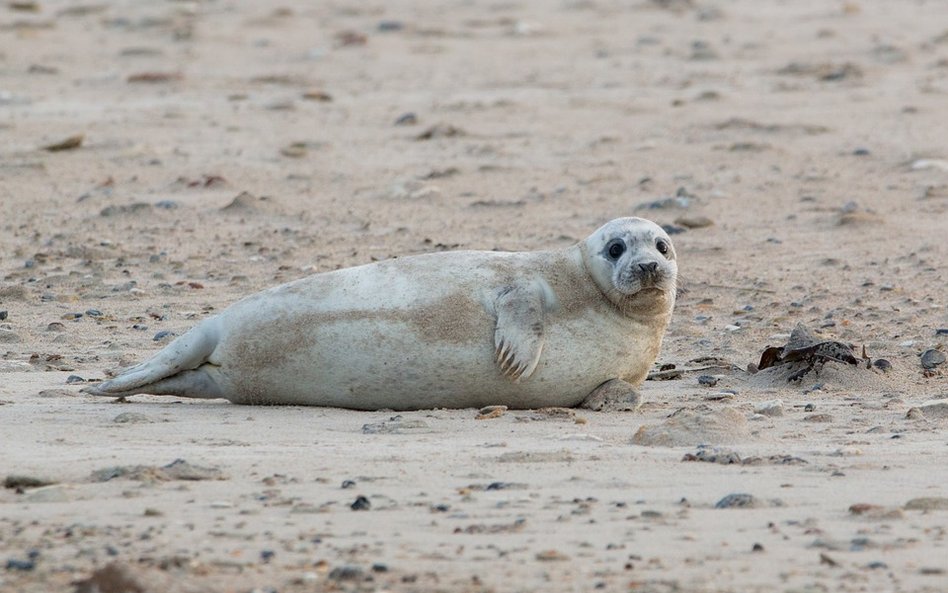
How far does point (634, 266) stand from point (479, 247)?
2788mm

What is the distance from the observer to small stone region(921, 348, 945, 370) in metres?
6.29

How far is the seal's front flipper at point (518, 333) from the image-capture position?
5.57 meters

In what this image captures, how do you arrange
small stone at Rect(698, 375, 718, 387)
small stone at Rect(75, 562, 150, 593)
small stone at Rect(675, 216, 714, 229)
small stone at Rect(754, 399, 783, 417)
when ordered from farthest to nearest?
small stone at Rect(675, 216, 714, 229) < small stone at Rect(698, 375, 718, 387) < small stone at Rect(754, 399, 783, 417) < small stone at Rect(75, 562, 150, 593)

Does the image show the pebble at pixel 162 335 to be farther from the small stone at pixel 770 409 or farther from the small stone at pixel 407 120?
the small stone at pixel 407 120

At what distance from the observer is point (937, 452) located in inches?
187

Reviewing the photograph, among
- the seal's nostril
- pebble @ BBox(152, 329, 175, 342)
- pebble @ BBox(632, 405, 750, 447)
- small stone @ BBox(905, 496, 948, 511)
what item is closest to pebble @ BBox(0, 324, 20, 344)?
pebble @ BBox(152, 329, 175, 342)

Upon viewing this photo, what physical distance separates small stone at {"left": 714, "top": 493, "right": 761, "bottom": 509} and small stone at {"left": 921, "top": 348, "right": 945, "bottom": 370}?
2372 millimetres

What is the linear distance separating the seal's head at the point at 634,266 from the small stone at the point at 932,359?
3.36 feet

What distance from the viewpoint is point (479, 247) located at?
8492 millimetres

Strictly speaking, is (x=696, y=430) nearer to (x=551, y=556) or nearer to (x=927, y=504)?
(x=927, y=504)

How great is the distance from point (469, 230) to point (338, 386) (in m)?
3.19

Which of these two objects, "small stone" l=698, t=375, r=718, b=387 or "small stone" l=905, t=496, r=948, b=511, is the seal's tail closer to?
"small stone" l=698, t=375, r=718, b=387

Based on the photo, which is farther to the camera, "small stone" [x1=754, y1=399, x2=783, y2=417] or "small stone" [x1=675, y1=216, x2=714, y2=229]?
"small stone" [x1=675, y1=216, x2=714, y2=229]

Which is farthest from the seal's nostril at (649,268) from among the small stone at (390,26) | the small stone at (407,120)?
the small stone at (390,26)
